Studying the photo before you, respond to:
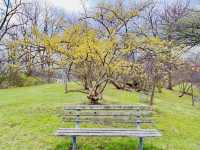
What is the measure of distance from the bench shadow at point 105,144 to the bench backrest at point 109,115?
1.45 ft

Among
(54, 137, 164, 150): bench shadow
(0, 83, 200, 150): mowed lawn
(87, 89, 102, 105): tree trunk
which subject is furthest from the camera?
(87, 89, 102, 105): tree trunk

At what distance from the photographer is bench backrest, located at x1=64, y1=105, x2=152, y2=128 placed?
967 centimetres

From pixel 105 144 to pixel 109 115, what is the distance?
0.71 m

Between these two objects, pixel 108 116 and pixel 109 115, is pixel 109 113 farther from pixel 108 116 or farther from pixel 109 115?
pixel 108 116

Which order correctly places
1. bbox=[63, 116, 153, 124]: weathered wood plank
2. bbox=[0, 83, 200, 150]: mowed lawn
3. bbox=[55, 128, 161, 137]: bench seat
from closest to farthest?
bbox=[55, 128, 161, 137]: bench seat < bbox=[0, 83, 200, 150]: mowed lawn < bbox=[63, 116, 153, 124]: weathered wood plank

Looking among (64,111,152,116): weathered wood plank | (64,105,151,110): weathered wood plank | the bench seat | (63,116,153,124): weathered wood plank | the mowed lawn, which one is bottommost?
the mowed lawn

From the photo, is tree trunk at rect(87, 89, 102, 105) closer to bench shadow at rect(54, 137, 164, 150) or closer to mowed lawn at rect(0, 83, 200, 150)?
mowed lawn at rect(0, 83, 200, 150)

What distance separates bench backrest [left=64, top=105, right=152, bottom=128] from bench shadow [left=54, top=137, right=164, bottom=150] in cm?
44

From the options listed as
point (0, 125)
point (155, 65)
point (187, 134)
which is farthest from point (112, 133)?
point (155, 65)

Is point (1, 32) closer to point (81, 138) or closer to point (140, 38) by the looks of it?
point (140, 38)

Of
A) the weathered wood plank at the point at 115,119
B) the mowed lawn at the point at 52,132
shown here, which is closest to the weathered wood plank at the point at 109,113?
the weathered wood plank at the point at 115,119

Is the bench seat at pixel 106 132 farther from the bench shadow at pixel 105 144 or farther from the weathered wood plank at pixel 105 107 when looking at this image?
the weathered wood plank at pixel 105 107

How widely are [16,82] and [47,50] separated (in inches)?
830

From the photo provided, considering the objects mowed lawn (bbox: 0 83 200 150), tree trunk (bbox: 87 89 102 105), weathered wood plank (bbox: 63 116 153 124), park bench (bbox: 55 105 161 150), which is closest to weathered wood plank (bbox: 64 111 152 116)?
park bench (bbox: 55 105 161 150)
